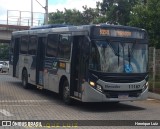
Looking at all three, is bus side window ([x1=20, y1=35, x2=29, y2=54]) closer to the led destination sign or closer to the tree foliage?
the tree foliage

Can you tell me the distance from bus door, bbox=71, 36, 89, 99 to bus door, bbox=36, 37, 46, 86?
12.9ft

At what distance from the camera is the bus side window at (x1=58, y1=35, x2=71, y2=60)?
1596 centimetres

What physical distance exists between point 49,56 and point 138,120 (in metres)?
6.64

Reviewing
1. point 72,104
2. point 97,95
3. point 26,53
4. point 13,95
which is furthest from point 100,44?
point 26,53

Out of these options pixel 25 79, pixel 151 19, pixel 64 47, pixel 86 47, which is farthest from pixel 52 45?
pixel 151 19

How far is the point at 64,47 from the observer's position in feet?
53.8

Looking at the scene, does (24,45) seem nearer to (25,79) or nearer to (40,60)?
(25,79)

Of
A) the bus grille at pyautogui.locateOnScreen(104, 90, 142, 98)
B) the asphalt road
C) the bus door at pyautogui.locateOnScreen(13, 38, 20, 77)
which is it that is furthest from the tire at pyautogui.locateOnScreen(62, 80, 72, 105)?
the bus door at pyautogui.locateOnScreen(13, 38, 20, 77)

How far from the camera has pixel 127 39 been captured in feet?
49.3

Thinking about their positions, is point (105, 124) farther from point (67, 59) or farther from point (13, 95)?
point (13, 95)

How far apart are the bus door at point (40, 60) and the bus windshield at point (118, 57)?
528 centimetres

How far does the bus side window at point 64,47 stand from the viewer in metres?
16.0

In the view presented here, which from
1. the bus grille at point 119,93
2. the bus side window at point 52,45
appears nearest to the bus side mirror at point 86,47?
the bus grille at point 119,93

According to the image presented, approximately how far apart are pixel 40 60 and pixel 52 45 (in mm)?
1998
